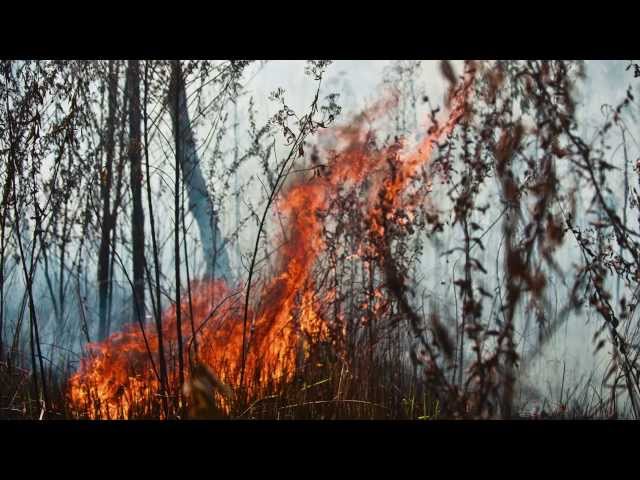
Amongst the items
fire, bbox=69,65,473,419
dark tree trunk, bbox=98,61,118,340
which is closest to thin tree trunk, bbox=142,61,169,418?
fire, bbox=69,65,473,419

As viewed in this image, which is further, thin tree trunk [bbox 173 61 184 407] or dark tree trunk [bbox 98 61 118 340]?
dark tree trunk [bbox 98 61 118 340]

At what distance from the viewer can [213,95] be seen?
9.68 feet

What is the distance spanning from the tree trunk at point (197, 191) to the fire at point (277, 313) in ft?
0.30

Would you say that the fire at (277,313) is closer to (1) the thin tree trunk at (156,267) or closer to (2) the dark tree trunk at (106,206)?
(1) the thin tree trunk at (156,267)

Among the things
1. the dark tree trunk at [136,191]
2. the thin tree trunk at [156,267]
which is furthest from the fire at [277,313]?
the dark tree trunk at [136,191]

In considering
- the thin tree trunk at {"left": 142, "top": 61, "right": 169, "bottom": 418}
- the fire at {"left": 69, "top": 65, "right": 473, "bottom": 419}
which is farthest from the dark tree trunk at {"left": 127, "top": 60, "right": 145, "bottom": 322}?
the fire at {"left": 69, "top": 65, "right": 473, "bottom": 419}

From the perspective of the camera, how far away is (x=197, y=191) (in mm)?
2936

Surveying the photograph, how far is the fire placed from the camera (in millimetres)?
2838

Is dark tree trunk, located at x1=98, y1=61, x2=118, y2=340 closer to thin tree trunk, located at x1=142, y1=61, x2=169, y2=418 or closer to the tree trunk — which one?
thin tree trunk, located at x1=142, y1=61, x2=169, y2=418

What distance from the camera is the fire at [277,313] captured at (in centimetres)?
284

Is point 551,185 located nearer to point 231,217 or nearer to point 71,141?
point 231,217

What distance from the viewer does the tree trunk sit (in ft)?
9.49

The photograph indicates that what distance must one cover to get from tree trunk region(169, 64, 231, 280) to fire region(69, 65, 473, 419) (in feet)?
0.30
